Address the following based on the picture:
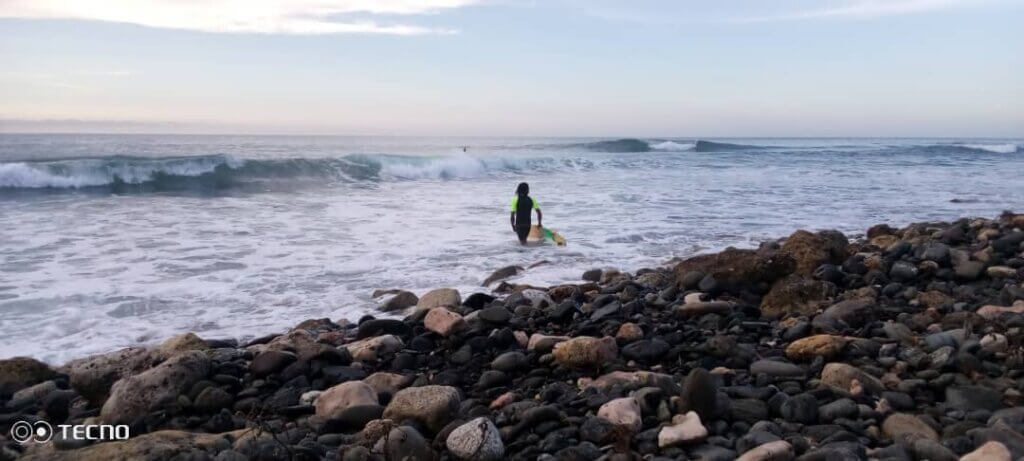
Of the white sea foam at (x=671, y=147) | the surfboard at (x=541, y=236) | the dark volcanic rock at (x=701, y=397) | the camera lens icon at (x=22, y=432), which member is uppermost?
the white sea foam at (x=671, y=147)

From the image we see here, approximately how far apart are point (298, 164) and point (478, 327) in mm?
19336

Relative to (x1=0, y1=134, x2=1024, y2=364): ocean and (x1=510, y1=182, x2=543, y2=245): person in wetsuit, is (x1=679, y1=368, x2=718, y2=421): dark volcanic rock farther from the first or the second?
(x1=510, y1=182, x2=543, y2=245): person in wetsuit

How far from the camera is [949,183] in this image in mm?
20578

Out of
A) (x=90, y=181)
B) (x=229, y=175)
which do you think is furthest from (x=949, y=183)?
(x=90, y=181)

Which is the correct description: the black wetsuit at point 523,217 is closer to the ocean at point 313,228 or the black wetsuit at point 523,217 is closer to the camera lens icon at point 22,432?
the ocean at point 313,228

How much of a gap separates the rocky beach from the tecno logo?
0.06 metres

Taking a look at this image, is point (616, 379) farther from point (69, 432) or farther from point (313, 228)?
point (313, 228)

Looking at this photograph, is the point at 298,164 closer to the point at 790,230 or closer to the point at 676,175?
the point at 676,175

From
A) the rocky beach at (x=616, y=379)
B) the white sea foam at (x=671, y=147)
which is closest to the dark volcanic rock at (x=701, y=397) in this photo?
the rocky beach at (x=616, y=379)

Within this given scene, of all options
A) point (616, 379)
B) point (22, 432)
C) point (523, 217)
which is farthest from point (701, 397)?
point (523, 217)

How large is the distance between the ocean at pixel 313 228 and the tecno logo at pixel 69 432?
153cm

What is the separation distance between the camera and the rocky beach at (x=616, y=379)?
277 centimetres

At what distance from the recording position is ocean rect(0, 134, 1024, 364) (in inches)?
242

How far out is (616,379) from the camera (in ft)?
11.8
